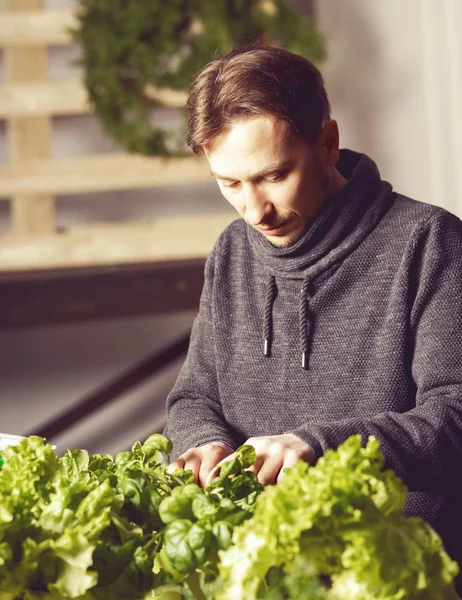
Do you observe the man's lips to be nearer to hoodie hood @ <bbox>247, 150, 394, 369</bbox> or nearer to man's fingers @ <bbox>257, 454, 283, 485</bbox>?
hoodie hood @ <bbox>247, 150, 394, 369</bbox>

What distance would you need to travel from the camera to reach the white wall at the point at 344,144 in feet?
9.79

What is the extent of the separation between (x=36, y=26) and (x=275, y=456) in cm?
242

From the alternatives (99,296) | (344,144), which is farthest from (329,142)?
(99,296)

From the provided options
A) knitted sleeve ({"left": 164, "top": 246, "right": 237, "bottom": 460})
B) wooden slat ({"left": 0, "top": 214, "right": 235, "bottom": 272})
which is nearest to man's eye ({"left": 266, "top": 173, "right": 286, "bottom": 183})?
knitted sleeve ({"left": 164, "top": 246, "right": 237, "bottom": 460})

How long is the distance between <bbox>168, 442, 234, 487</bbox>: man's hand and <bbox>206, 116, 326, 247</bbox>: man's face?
36cm

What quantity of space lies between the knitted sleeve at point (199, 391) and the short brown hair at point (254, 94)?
376mm

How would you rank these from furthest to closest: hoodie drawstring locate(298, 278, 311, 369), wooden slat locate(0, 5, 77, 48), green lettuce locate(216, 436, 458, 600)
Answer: wooden slat locate(0, 5, 77, 48), hoodie drawstring locate(298, 278, 311, 369), green lettuce locate(216, 436, 458, 600)

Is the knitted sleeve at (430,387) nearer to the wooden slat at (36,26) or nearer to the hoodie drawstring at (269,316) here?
the hoodie drawstring at (269,316)

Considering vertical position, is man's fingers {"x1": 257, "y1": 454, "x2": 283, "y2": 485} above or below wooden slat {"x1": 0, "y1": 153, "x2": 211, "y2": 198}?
above

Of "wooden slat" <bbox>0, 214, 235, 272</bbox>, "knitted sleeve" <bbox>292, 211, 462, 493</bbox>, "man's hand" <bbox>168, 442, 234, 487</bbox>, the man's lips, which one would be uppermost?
the man's lips

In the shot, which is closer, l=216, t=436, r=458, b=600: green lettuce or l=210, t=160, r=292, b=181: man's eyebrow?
l=216, t=436, r=458, b=600: green lettuce

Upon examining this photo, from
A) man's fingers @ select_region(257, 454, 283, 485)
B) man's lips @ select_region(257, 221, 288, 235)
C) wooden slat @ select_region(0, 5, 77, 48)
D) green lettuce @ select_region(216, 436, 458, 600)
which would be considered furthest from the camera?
wooden slat @ select_region(0, 5, 77, 48)

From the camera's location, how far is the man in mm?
1269

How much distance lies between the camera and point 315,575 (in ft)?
2.23
